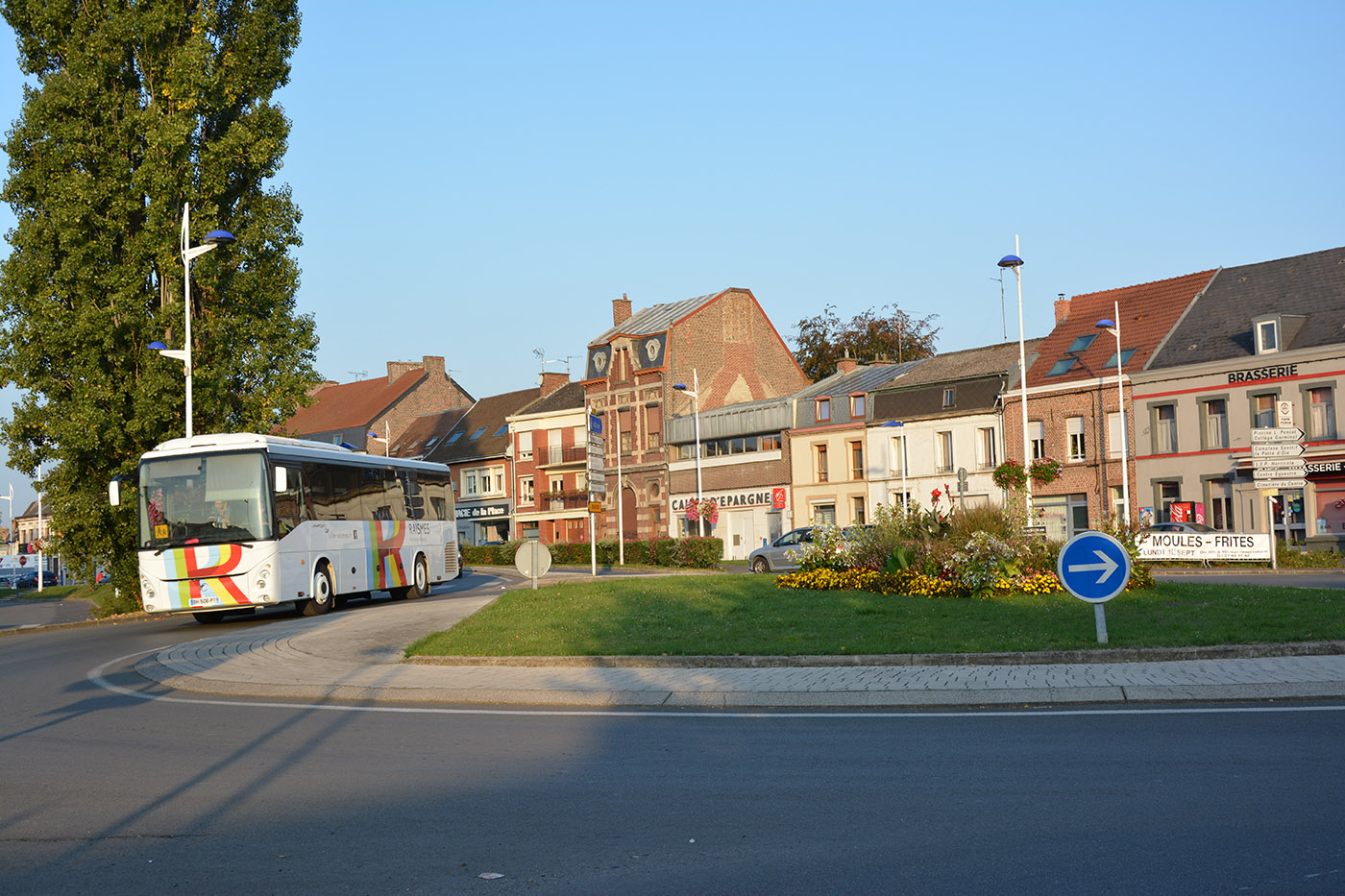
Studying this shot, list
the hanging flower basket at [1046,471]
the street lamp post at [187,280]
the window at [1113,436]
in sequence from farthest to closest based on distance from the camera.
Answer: the hanging flower basket at [1046,471], the window at [1113,436], the street lamp post at [187,280]

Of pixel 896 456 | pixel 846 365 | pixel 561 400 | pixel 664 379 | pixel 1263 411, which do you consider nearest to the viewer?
pixel 1263 411

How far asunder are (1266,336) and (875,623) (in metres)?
35.1

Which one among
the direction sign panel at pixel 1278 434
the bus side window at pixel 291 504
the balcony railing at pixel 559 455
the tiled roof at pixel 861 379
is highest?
the tiled roof at pixel 861 379

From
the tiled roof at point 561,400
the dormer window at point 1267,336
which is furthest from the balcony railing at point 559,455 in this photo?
the dormer window at point 1267,336

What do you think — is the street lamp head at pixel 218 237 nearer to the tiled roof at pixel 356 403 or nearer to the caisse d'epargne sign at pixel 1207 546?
the caisse d'epargne sign at pixel 1207 546

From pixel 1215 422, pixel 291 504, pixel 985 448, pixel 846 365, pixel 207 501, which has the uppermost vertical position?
pixel 846 365

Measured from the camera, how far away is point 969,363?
5669 cm

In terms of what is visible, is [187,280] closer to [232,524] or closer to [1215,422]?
[232,524]

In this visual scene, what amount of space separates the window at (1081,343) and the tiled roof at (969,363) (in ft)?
7.15

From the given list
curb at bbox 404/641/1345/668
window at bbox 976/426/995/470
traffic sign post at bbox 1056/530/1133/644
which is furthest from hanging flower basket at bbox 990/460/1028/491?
curb at bbox 404/641/1345/668

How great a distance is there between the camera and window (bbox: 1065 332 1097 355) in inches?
2036

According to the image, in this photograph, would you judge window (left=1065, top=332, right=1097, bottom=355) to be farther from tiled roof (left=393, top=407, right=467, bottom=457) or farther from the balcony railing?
tiled roof (left=393, top=407, right=467, bottom=457)

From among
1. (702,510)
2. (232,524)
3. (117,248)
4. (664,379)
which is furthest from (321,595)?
(664,379)

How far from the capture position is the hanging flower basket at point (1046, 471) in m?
49.6
